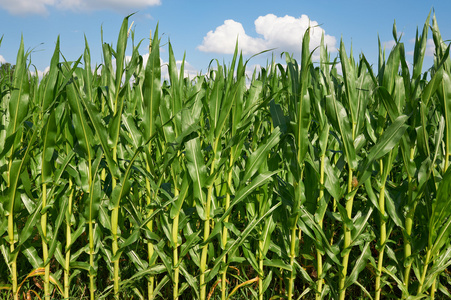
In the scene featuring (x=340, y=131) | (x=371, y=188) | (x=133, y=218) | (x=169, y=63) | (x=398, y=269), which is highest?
(x=169, y=63)

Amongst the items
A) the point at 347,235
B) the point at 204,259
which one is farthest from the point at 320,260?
the point at 204,259

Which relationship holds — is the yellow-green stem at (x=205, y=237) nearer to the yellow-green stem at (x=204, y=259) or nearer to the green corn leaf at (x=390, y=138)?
the yellow-green stem at (x=204, y=259)

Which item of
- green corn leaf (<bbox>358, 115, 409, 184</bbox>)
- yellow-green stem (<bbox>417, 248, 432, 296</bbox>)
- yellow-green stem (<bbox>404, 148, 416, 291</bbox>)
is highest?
green corn leaf (<bbox>358, 115, 409, 184</bbox>)

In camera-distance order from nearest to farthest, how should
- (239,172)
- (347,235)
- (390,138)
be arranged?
(390,138)
(347,235)
(239,172)

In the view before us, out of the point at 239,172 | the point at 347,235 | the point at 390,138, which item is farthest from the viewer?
the point at 239,172

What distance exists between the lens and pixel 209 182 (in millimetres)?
1912

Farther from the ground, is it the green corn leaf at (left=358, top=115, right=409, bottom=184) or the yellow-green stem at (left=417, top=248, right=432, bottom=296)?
the green corn leaf at (left=358, top=115, right=409, bottom=184)

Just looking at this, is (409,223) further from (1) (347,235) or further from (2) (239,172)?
(2) (239,172)

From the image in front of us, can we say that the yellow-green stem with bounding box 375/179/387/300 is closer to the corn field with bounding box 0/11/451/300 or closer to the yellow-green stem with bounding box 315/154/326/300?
the corn field with bounding box 0/11/451/300

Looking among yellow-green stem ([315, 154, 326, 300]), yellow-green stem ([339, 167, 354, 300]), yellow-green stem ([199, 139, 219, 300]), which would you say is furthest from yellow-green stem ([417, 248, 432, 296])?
yellow-green stem ([199, 139, 219, 300])

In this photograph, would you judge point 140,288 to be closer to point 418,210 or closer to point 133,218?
point 133,218

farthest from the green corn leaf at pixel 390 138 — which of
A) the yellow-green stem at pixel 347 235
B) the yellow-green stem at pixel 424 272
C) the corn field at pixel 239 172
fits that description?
the yellow-green stem at pixel 424 272

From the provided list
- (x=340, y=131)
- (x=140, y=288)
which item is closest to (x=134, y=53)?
(x=340, y=131)

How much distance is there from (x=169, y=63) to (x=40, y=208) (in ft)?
3.62
